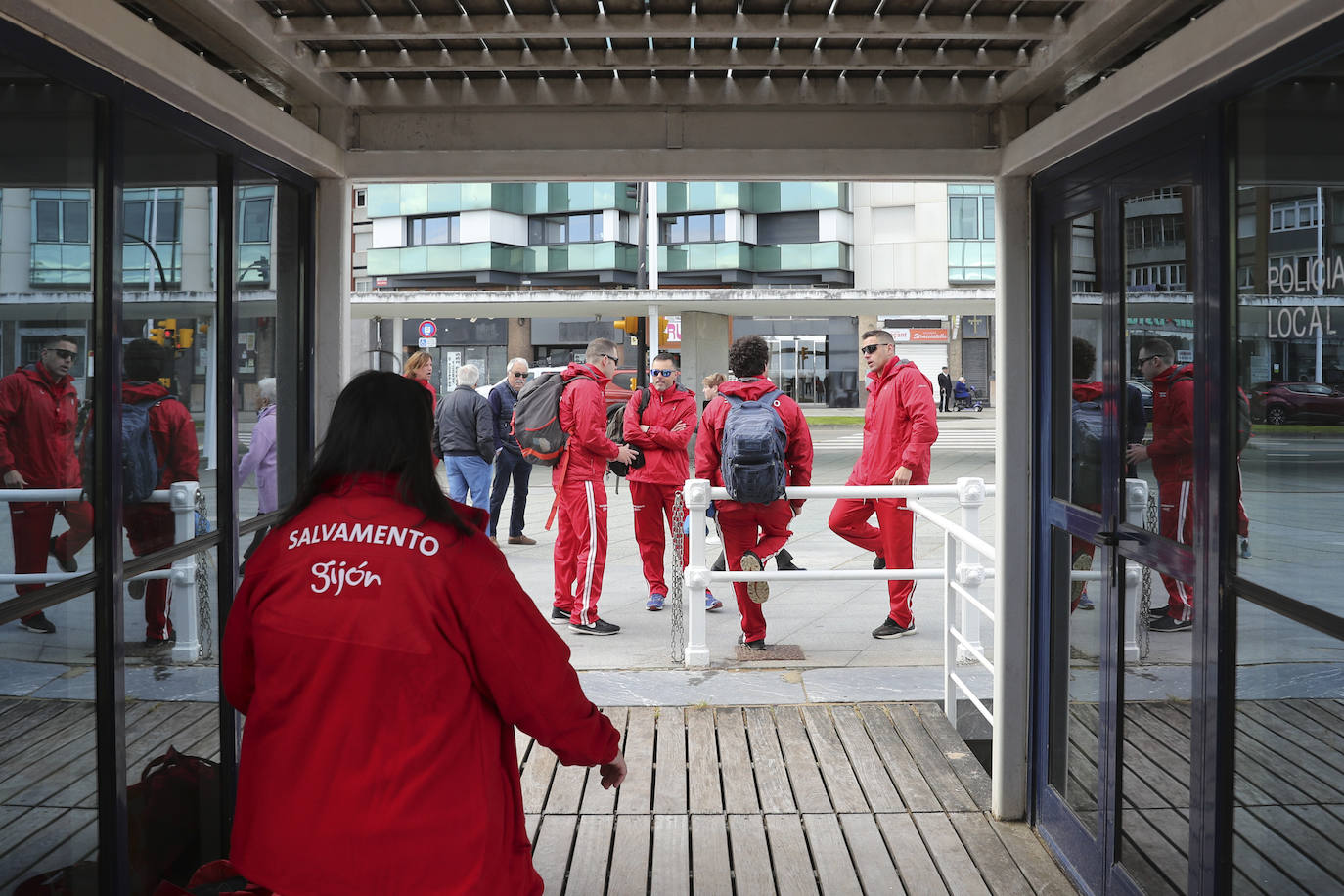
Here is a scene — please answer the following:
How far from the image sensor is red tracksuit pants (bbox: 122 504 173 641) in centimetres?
305

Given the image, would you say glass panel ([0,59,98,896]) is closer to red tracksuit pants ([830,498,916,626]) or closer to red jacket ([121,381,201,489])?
red jacket ([121,381,201,489])

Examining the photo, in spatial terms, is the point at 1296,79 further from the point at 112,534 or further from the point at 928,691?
the point at 928,691

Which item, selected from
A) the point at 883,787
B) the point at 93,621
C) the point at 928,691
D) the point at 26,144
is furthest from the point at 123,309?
the point at 928,691

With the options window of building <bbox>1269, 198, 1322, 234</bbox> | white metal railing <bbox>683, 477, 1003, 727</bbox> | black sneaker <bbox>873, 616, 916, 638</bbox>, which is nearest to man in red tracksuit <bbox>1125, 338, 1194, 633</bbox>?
window of building <bbox>1269, 198, 1322, 234</bbox>

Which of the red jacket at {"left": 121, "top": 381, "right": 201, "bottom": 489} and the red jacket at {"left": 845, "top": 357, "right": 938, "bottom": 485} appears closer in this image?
the red jacket at {"left": 121, "top": 381, "right": 201, "bottom": 489}

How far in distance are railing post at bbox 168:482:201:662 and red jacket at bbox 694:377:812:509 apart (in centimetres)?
454

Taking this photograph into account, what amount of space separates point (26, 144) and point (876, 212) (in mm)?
49383

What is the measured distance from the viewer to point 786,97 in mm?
4305

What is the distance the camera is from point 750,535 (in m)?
7.77

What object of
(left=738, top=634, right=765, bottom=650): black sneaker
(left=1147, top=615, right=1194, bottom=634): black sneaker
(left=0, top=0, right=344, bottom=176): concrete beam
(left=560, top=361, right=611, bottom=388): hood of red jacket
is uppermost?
(left=0, top=0, right=344, bottom=176): concrete beam

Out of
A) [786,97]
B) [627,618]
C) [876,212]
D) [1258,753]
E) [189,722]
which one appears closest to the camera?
[1258,753]

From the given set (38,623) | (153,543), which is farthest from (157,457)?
(38,623)

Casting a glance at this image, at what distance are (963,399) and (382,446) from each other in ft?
154

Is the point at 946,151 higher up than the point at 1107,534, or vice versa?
the point at 946,151
